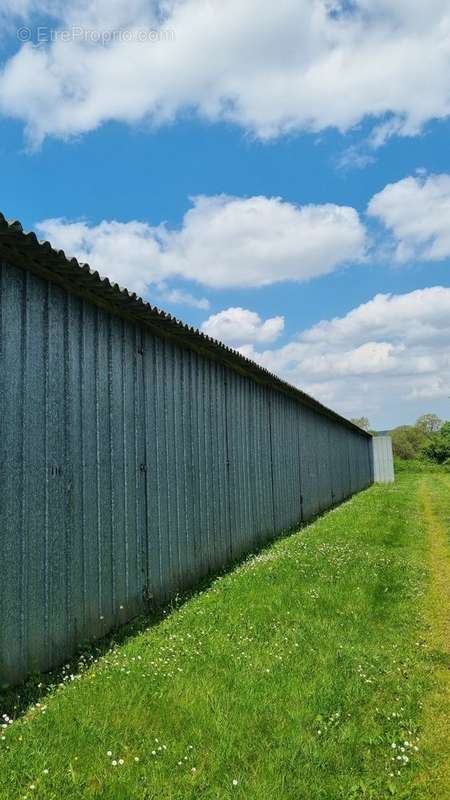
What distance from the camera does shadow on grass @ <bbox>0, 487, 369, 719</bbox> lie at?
4379mm

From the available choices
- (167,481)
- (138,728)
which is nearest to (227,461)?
(167,481)

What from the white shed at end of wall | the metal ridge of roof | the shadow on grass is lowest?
the shadow on grass

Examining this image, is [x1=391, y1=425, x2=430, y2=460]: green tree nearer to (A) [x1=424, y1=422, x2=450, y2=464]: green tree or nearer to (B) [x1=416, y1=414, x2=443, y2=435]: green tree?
(B) [x1=416, y1=414, x2=443, y2=435]: green tree

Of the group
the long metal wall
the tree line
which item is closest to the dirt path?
the long metal wall

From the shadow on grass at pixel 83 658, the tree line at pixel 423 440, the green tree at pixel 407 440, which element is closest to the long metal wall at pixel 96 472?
the shadow on grass at pixel 83 658

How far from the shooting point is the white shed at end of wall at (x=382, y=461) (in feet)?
127

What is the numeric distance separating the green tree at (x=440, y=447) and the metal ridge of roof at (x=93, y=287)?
5129 centimetres

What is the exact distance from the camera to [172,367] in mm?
8250

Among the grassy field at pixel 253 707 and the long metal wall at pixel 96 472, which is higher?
the long metal wall at pixel 96 472

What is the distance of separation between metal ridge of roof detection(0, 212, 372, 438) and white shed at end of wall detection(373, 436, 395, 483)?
30.3 meters

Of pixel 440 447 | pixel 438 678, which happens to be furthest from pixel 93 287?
pixel 440 447

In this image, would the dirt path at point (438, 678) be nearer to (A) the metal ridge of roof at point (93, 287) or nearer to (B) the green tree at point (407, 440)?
(A) the metal ridge of roof at point (93, 287)

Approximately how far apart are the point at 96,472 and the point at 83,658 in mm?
1789

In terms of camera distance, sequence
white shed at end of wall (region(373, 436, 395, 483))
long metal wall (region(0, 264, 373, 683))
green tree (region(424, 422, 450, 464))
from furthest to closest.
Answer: green tree (region(424, 422, 450, 464)) < white shed at end of wall (region(373, 436, 395, 483)) < long metal wall (region(0, 264, 373, 683))
